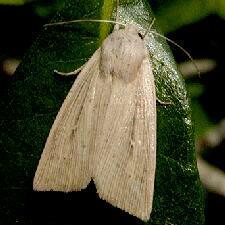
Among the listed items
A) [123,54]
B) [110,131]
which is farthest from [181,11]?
[110,131]

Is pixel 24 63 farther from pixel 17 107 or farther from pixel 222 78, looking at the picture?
pixel 222 78

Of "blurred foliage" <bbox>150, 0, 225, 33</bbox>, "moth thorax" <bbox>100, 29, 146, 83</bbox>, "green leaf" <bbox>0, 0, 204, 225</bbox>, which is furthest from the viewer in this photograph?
"blurred foliage" <bbox>150, 0, 225, 33</bbox>

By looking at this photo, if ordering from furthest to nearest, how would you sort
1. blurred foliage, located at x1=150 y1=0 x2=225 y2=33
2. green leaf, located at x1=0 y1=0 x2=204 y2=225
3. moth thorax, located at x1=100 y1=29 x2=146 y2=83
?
1. blurred foliage, located at x1=150 y1=0 x2=225 y2=33
2. moth thorax, located at x1=100 y1=29 x2=146 y2=83
3. green leaf, located at x1=0 y1=0 x2=204 y2=225

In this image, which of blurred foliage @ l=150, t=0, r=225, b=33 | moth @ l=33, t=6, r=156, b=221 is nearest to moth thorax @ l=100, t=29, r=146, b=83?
moth @ l=33, t=6, r=156, b=221

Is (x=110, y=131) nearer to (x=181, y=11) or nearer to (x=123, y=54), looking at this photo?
(x=123, y=54)

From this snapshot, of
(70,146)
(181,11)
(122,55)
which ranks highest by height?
(181,11)

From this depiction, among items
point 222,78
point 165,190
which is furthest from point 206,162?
point 165,190

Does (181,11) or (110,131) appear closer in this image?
(110,131)

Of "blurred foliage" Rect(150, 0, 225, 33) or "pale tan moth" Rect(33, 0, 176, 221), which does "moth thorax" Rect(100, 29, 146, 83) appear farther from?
"blurred foliage" Rect(150, 0, 225, 33)

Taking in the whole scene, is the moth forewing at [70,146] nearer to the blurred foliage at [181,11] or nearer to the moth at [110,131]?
the moth at [110,131]
